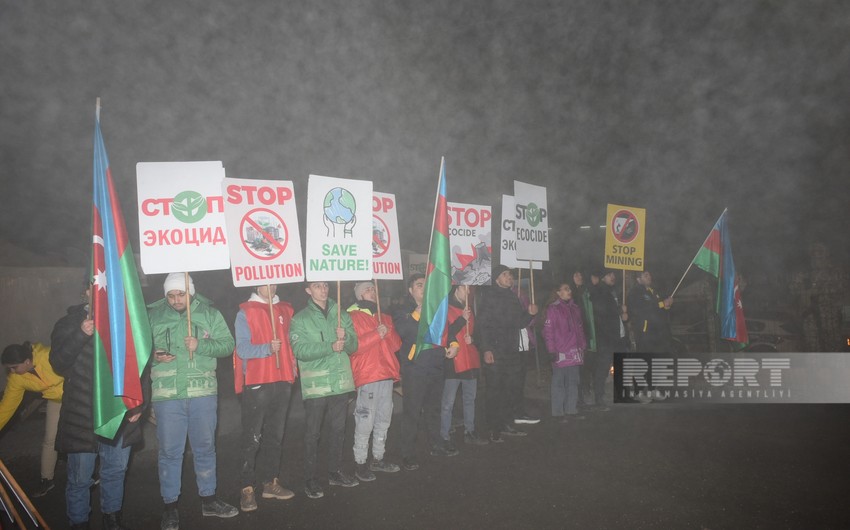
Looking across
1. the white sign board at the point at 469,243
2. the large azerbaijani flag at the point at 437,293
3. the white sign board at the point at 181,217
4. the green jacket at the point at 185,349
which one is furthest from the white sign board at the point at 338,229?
the white sign board at the point at 469,243

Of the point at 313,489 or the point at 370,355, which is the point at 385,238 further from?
the point at 313,489

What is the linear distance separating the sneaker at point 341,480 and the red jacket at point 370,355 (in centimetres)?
76

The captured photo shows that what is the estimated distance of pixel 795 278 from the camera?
46.0 ft

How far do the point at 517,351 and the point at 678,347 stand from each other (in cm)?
591

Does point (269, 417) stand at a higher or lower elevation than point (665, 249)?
lower

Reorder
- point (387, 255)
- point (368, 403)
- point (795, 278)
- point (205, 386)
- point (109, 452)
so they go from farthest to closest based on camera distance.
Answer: point (795, 278), point (387, 255), point (368, 403), point (205, 386), point (109, 452)

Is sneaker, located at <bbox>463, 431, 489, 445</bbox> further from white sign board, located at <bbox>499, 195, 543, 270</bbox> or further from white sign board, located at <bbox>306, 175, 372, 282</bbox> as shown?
white sign board, located at <bbox>306, 175, 372, 282</bbox>

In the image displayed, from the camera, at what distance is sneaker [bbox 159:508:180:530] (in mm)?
3975

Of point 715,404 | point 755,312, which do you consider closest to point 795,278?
point 755,312

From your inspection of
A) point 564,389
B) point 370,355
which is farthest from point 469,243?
point 564,389

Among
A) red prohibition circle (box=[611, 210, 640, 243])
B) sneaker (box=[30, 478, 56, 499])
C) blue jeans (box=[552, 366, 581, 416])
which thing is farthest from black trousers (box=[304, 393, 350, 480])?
red prohibition circle (box=[611, 210, 640, 243])

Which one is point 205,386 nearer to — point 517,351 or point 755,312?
point 517,351

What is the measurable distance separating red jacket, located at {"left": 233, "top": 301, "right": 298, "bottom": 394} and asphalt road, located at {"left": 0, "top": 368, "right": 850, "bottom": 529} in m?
0.94

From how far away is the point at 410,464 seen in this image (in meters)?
5.36
